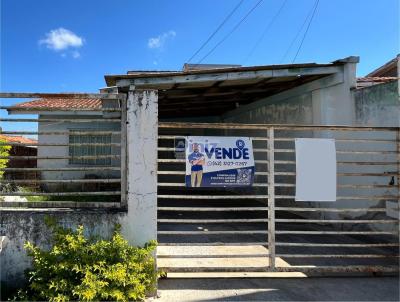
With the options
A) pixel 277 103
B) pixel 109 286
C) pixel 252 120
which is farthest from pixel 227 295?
pixel 252 120

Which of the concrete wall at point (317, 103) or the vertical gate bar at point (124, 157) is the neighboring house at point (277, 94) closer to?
the concrete wall at point (317, 103)

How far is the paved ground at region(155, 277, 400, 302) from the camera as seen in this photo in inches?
185

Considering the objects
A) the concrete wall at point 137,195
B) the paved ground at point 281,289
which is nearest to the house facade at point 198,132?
the concrete wall at point 137,195

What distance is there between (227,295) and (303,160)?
2.14 meters

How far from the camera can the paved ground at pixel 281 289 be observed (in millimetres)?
4688

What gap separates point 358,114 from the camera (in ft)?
26.8

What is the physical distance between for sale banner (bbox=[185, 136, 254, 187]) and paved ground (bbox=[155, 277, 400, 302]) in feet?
4.33

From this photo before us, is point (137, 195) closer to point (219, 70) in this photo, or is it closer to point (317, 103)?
point (219, 70)

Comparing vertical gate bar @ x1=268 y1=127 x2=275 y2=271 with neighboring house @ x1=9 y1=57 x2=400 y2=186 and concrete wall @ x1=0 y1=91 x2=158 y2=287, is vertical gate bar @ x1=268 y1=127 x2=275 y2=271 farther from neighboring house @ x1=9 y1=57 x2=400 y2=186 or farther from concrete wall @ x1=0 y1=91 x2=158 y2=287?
neighboring house @ x1=9 y1=57 x2=400 y2=186

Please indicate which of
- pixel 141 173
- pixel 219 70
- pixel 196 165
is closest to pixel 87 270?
pixel 141 173

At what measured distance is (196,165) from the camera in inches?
202

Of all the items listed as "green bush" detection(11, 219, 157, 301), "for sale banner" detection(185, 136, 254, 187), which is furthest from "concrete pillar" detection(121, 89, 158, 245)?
"for sale banner" detection(185, 136, 254, 187)

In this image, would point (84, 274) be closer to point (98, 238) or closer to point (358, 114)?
point (98, 238)

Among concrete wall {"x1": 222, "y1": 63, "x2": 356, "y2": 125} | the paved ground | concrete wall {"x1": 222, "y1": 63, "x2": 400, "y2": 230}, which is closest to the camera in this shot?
the paved ground
